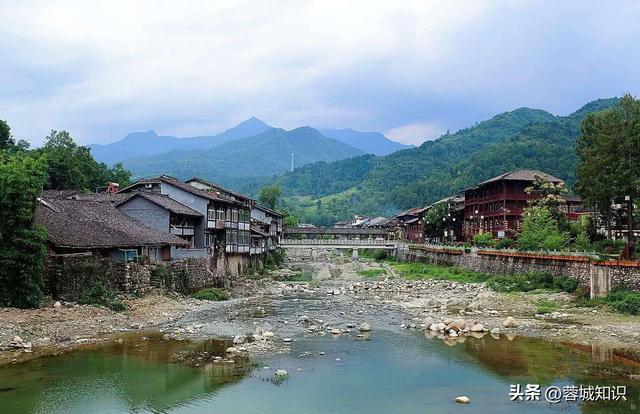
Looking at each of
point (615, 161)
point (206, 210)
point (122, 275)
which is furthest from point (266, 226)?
point (615, 161)

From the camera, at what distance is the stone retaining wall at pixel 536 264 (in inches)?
1414

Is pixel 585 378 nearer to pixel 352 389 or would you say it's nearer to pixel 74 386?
pixel 352 389

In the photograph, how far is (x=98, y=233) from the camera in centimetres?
3569

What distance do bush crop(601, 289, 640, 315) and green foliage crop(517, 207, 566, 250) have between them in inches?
618

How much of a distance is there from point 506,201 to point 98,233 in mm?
56684

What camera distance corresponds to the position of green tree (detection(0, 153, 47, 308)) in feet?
88.7

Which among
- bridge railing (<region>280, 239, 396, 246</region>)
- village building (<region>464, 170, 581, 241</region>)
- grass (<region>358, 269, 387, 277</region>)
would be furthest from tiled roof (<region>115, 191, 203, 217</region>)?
village building (<region>464, 170, 581, 241</region>)

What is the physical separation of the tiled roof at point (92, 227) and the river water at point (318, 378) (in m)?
9.14

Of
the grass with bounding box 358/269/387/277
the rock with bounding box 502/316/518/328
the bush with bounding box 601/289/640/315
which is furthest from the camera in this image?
the grass with bounding box 358/269/387/277

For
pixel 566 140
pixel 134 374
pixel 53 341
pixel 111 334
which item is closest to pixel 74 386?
pixel 134 374

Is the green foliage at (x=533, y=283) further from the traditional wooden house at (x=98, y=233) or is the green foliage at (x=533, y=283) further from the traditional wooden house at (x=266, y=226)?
the traditional wooden house at (x=266, y=226)

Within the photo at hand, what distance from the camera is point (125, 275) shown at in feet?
114

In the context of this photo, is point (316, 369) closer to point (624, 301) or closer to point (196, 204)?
point (624, 301)

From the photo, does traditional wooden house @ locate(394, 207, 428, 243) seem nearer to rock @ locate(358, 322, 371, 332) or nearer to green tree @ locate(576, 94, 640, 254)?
green tree @ locate(576, 94, 640, 254)
